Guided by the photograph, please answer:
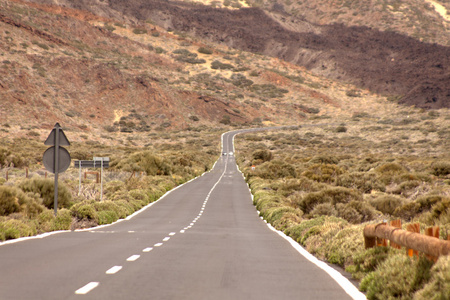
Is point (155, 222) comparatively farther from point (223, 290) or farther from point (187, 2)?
point (187, 2)

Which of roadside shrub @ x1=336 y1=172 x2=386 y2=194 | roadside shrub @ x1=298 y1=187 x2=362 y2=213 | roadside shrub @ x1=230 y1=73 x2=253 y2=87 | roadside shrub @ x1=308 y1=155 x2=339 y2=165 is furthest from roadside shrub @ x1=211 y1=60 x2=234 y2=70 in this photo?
roadside shrub @ x1=298 y1=187 x2=362 y2=213

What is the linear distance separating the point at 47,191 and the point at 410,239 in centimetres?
2094

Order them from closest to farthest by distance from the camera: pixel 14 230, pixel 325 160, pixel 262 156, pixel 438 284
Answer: pixel 438 284 < pixel 14 230 < pixel 325 160 < pixel 262 156

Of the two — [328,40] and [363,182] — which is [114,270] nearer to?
[363,182]

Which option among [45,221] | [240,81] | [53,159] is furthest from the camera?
[240,81]

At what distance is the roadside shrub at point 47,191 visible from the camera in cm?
2482

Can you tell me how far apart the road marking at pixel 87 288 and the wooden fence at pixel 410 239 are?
4.17m

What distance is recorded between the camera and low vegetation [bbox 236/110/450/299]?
23.2ft

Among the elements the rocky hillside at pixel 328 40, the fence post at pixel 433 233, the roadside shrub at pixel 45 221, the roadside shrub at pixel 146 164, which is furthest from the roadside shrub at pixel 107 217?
the rocky hillside at pixel 328 40

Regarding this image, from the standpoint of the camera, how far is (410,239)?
7.20 metres

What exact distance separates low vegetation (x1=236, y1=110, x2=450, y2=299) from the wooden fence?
6.7 inches

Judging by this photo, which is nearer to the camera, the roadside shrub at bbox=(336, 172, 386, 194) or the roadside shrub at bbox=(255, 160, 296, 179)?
the roadside shrub at bbox=(336, 172, 386, 194)

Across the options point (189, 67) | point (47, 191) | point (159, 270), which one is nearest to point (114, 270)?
point (159, 270)

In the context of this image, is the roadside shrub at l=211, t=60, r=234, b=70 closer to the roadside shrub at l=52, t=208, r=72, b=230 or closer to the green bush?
the roadside shrub at l=52, t=208, r=72, b=230
